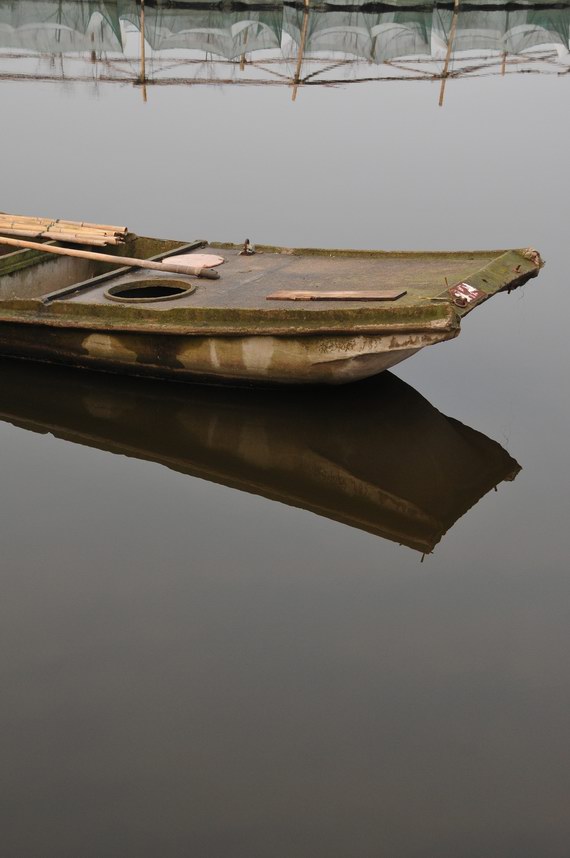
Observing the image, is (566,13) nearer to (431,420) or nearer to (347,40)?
(347,40)

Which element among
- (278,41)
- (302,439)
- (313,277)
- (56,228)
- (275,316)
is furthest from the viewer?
(278,41)

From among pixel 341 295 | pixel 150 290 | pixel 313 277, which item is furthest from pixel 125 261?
pixel 341 295

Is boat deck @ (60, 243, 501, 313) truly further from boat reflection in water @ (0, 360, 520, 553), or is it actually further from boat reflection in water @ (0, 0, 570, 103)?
boat reflection in water @ (0, 0, 570, 103)

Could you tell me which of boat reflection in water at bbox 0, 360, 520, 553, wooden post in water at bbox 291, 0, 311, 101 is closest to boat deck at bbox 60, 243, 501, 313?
boat reflection in water at bbox 0, 360, 520, 553

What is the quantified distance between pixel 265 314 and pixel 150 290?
2.58 m

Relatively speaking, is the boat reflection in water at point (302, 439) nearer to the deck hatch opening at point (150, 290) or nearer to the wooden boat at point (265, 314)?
the wooden boat at point (265, 314)

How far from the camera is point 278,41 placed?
31.1m

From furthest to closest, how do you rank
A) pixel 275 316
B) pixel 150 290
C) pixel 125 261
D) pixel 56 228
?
pixel 56 228 → pixel 150 290 → pixel 125 261 → pixel 275 316

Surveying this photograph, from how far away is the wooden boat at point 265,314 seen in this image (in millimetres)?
10570

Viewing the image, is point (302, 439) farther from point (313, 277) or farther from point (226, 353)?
point (313, 277)

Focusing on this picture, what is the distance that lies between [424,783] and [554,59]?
2813 cm

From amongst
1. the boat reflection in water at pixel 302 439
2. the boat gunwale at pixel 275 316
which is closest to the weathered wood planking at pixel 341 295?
the boat gunwale at pixel 275 316

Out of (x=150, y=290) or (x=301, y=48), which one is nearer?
(x=150, y=290)

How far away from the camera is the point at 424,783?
21.9 feet
